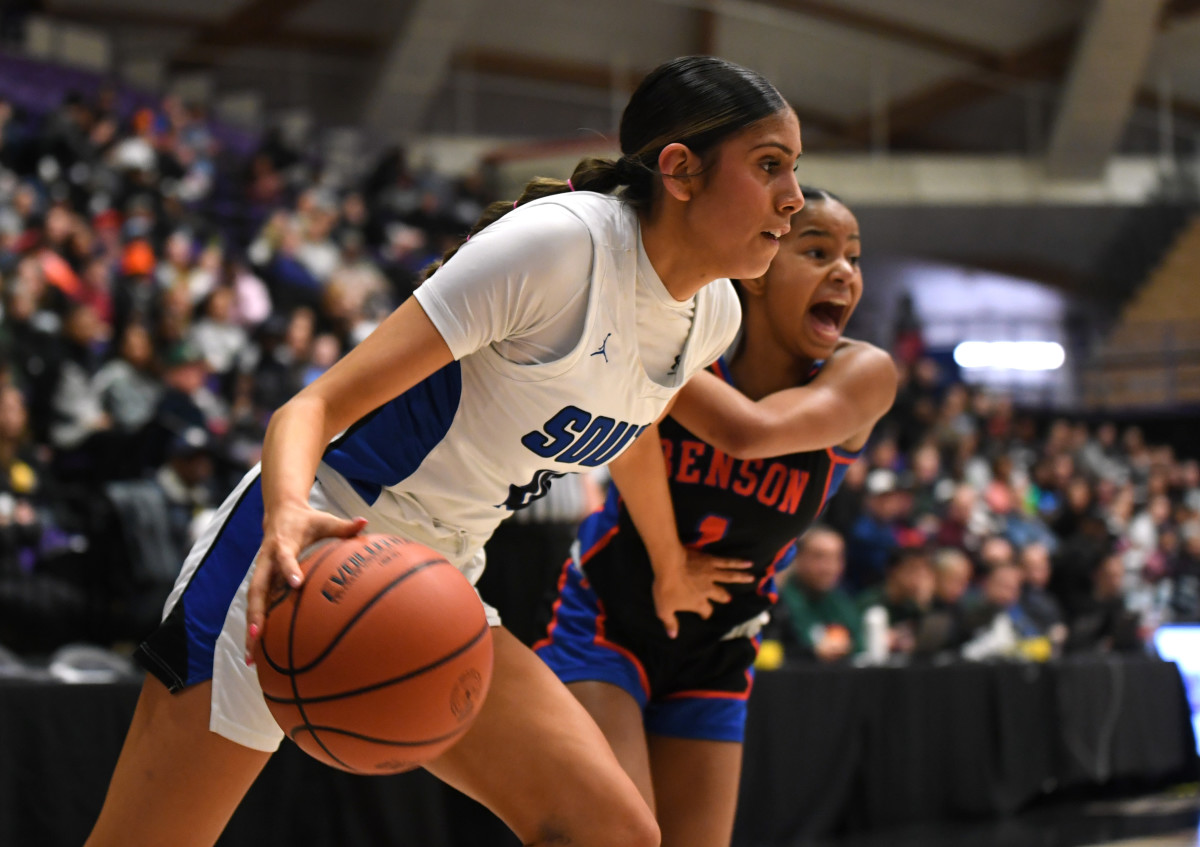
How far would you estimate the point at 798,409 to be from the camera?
2459 millimetres

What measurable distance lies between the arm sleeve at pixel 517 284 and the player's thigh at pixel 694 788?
3.51 feet

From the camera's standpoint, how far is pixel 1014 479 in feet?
37.4

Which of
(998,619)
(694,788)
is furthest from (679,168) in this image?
(998,619)

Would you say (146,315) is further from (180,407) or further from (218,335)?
(180,407)

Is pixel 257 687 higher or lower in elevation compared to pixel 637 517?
lower

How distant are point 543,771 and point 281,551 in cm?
63

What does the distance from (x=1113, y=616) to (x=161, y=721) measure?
7740 mm

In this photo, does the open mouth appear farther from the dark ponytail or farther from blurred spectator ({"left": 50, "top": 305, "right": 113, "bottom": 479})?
blurred spectator ({"left": 50, "top": 305, "right": 113, "bottom": 479})

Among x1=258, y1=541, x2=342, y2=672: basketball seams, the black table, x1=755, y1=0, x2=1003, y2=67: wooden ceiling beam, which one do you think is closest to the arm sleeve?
x1=258, y1=541, x2=342, y2=672: basketball seams

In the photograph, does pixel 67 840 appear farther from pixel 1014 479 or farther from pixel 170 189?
pixel 1014 479

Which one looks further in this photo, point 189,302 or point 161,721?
point 189,302

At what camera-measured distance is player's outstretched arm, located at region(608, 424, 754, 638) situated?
7.86ft

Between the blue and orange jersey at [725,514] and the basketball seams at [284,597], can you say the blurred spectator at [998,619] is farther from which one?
the basketball seams at [284,597]

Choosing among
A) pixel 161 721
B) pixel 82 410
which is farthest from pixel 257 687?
pixel 82 410
